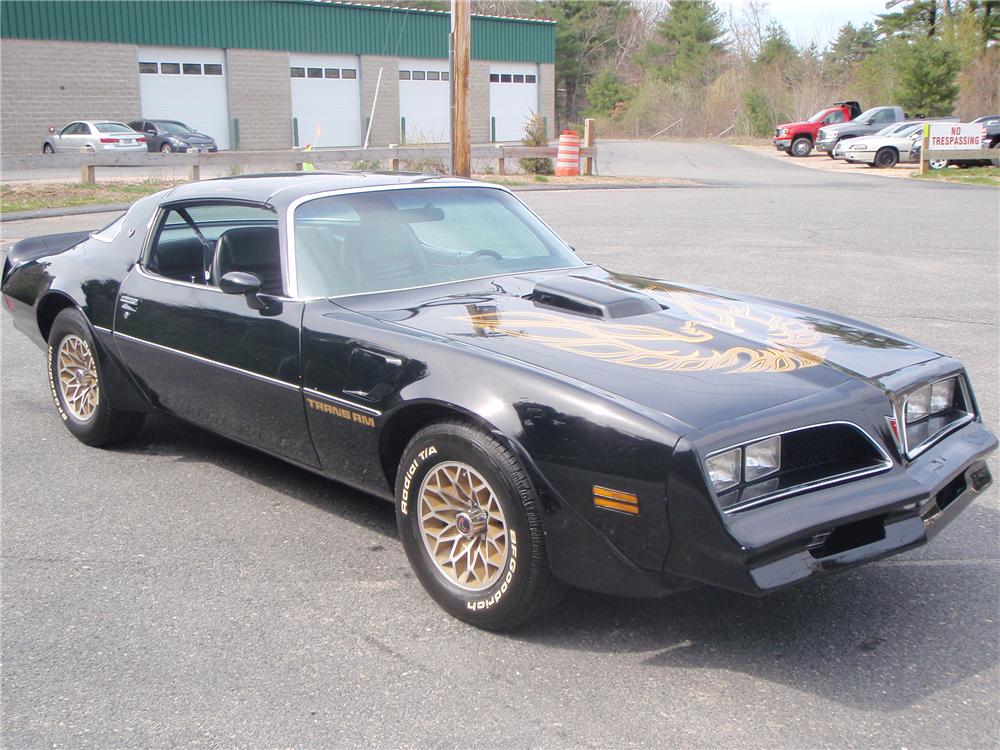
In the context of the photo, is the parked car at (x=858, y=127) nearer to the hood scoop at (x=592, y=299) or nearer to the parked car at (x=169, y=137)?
the parked car at (x=169, y=137)

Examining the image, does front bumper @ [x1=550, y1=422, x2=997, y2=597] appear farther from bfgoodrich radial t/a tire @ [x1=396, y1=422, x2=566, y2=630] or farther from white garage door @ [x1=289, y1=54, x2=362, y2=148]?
white garage door @ [x1=289, y1=54, x2=362, y2=148]

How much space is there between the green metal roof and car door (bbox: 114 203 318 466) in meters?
35.8

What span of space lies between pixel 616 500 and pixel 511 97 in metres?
50.5

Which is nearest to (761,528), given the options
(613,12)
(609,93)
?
(609,93)

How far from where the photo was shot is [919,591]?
3691 millimetres

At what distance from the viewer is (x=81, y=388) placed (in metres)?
5.46

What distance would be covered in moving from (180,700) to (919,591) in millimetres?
2587

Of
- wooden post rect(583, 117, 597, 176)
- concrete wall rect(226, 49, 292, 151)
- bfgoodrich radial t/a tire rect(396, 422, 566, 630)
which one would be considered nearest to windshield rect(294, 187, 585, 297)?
bfgoodrich radial t/a tire rect(396, 422, 566, 630)

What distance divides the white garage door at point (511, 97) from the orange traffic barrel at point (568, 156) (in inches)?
A: 945

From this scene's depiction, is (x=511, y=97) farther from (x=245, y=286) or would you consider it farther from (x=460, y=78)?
(x=245, y=286)

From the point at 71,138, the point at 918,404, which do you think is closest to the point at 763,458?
the point at 918,404

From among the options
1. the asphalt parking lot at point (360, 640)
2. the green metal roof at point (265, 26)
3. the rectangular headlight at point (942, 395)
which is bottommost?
the asphalt parking lot at point (360, 640)

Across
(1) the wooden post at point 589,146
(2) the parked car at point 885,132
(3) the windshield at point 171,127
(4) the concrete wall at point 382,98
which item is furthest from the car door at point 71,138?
(2) the parked car at point 885,132

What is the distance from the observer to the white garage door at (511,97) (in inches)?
1997
